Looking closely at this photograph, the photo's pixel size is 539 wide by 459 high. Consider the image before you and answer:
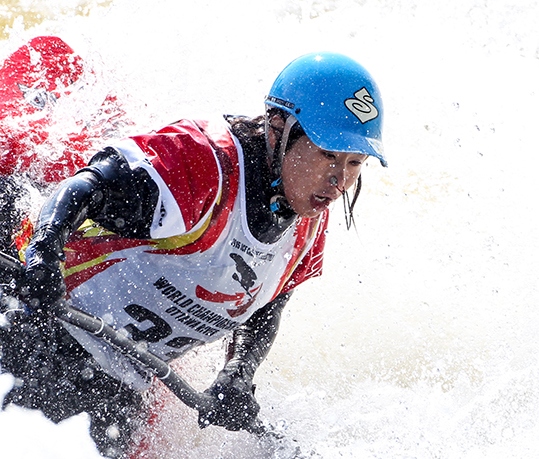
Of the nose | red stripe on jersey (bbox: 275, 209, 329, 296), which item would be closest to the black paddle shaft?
red stripe on jersey (bbox: 275, 209, 329, 296)

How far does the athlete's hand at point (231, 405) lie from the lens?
2.99m

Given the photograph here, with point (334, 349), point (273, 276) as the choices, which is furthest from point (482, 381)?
point (273, 276)

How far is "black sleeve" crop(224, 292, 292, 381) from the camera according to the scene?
3213 mm

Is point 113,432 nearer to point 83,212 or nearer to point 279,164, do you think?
point 83,212

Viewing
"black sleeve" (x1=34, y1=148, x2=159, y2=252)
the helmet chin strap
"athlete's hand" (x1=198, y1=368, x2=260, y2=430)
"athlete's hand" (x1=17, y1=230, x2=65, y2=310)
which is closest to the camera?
"athlete's hand" (x1=17, y1=230, x2=65, y2=310)

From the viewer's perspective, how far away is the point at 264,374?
4184 millimetres

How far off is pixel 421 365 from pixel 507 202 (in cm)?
167

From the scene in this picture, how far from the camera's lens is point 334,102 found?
2.56 metres

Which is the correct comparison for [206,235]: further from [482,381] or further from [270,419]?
[482,381]

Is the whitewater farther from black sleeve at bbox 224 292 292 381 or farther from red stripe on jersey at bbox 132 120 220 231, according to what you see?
red stripe on jersey at bbox 132 120 220 231

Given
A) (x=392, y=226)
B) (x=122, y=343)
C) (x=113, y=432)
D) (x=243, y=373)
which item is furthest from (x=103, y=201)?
(x=392, y=226)

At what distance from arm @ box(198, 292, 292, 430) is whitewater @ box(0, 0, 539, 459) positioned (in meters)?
0.28

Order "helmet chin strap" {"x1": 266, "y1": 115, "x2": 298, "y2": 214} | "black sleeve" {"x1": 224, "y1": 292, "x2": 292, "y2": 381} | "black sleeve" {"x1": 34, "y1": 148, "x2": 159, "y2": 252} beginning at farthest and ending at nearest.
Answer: "black sleeve" {"x1": 224, "y1": 292, "x2": 292, "y2": 381}
"helmet chin strap" {"x1": 266, "y1": 115, "x2": 298, "y2": 214}
"black sleeve" {"x1": 34, "y1": 148, "x2": 159, "y2": 252}

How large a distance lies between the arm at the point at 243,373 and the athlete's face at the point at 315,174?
775mm
